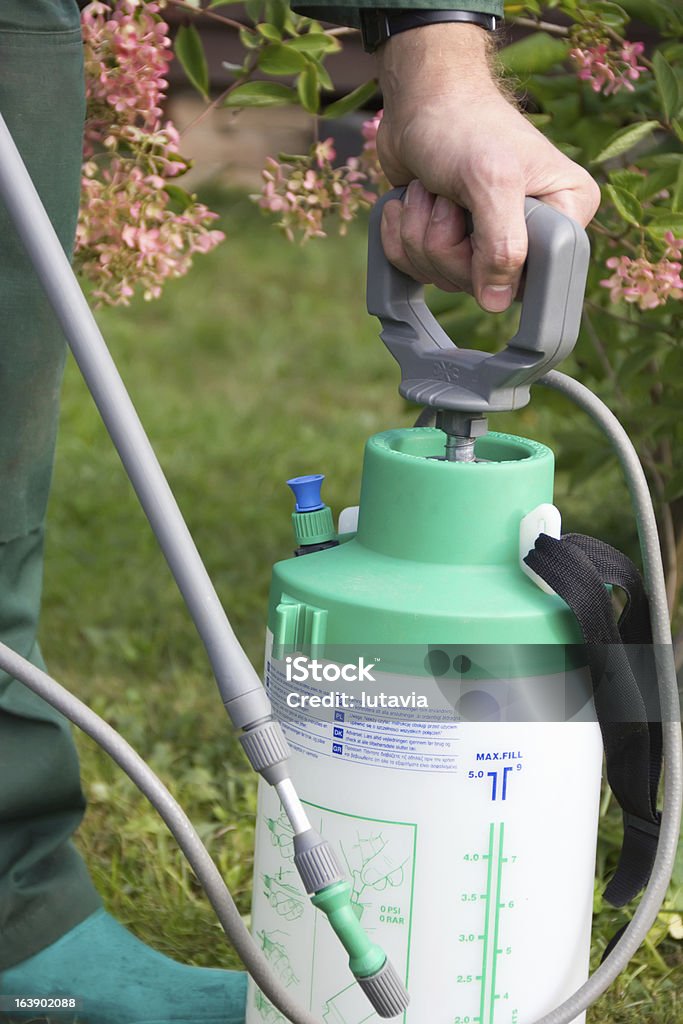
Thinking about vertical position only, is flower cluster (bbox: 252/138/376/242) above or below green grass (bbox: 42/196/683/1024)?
above

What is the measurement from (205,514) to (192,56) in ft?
5.04

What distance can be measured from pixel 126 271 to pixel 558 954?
963 mm

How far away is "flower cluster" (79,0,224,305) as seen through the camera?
1494 mm

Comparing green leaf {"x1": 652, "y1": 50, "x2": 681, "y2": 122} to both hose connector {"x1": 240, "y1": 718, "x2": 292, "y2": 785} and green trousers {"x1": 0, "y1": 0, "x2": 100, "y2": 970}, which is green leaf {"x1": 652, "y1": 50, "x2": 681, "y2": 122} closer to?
green trousers {"x1": 0, "y1": 0, "x2": 100, "y2": 970}

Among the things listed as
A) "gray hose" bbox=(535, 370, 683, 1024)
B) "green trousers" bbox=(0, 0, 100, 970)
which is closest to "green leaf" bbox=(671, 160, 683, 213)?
"gray hose" bbox=(535, 370, 683, 1024)

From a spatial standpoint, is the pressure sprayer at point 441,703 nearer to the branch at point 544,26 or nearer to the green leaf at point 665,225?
the green leaf at point 665,225

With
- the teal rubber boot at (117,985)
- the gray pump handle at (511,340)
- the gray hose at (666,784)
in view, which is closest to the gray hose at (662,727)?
the gray hose at (666,784)

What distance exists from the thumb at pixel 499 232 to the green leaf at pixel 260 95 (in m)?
0.56

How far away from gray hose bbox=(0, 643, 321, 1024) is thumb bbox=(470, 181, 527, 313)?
51 cm

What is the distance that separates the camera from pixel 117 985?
1.47 metres

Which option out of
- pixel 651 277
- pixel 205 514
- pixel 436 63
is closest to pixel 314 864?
pixel 436 63

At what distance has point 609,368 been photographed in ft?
6.41

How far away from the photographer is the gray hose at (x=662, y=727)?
115cm

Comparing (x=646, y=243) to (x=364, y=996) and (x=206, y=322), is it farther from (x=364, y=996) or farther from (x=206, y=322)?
(x=206, y=322)
